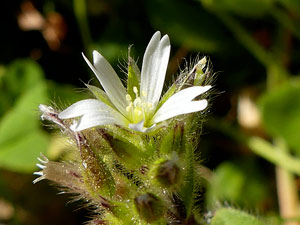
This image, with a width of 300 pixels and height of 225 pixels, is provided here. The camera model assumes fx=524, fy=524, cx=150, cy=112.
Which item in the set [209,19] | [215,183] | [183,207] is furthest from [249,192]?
[183,207]

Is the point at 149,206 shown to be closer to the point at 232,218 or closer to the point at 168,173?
the point at 168,173

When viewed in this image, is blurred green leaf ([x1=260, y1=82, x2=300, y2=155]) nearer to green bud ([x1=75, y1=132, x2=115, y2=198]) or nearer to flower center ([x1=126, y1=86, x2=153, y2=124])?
flower center ([x1=126, y1=86, x2=153, y2=124])

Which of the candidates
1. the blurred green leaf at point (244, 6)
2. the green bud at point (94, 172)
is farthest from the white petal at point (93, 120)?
the blurred green leaf at point (244, 6)

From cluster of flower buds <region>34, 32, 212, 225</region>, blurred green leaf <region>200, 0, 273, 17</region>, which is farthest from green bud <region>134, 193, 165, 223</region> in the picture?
blurred green leaf <region>200, 0, 273, 17</region>

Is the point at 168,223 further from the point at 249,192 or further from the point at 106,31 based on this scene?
the point at 106,31

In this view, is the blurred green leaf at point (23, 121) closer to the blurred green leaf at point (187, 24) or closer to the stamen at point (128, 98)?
the blurred green leaf at point (187, 24)
